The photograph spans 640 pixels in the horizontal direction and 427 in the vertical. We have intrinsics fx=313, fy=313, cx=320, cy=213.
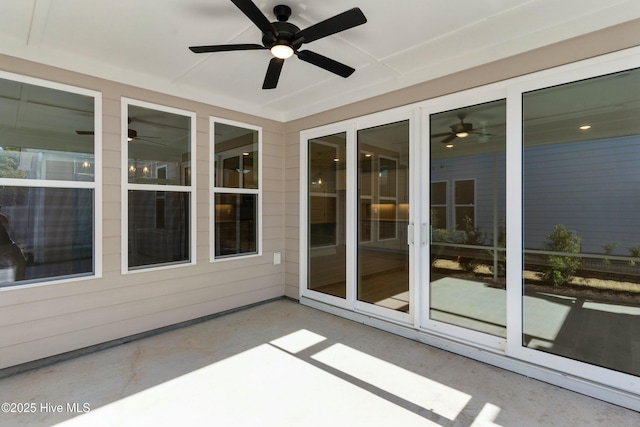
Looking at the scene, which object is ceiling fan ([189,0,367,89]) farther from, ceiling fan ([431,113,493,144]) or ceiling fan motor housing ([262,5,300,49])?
ceiling fan ([431,113,493,144])

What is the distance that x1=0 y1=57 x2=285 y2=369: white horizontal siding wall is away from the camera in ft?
8.98

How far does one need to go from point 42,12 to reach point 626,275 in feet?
16.0

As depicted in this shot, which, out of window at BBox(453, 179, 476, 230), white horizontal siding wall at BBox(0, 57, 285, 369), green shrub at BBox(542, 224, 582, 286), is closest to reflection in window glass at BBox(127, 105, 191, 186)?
white horizontal siding wall at BBox(0, 57, 285, 369)

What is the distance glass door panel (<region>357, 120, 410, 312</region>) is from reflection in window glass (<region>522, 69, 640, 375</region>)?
3.77 feet

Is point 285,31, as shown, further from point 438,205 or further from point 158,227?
point 158,227

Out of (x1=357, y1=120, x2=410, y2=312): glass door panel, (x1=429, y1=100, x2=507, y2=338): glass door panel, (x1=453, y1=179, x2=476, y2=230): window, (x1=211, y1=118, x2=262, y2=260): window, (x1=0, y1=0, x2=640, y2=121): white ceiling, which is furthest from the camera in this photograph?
(x1=211, y1=118, x2=262, y2=260): window

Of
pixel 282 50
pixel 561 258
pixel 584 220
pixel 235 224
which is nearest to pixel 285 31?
pixel 282 50

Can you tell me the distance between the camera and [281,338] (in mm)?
3375

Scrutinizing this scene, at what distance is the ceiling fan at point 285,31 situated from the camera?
193cm

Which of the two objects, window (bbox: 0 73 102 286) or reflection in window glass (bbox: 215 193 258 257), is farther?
reflection in window glass (bbox: 215 193 258 257)

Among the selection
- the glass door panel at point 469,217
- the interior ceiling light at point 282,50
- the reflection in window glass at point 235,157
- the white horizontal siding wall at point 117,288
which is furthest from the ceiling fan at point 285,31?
the reflection in window glass at point 235,157

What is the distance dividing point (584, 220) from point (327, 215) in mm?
2704

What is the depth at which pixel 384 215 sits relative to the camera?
3.68 meters

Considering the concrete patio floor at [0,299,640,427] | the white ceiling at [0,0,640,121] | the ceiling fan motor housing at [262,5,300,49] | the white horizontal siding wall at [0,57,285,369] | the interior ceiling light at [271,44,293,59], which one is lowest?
the concrete patio floor at [0,299,640,427]
